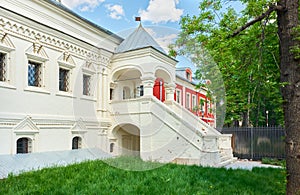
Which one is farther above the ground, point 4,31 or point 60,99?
point 4,31

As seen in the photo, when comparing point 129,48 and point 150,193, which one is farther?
point 129,48

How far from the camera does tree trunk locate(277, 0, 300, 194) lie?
4.32 metres

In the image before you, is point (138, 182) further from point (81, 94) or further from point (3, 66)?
point (81, 94)

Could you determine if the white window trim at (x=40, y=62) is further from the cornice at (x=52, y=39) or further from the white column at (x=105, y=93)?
the white column at (x=105, y=93)

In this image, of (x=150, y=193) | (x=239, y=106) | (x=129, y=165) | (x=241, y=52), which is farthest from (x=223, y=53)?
(x=129, y=165)

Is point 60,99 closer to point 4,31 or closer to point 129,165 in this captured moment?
point 4,31

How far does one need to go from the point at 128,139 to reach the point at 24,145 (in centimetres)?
578

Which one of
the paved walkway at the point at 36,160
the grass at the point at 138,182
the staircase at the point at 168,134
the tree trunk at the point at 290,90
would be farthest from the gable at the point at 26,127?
the tree trunk at the point at 290,90

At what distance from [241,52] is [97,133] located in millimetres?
7828

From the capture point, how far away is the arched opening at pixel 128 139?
12883mm

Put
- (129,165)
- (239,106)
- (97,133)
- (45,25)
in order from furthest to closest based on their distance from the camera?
1. (97,133)
2. (45,25)
3. (129,165)
4. (239,106)

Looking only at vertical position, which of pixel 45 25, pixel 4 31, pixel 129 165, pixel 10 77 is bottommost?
pixel 129 165

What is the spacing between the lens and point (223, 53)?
6441 millimetres

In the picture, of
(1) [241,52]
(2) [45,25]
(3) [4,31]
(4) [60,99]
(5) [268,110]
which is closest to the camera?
(1) [241,52]
